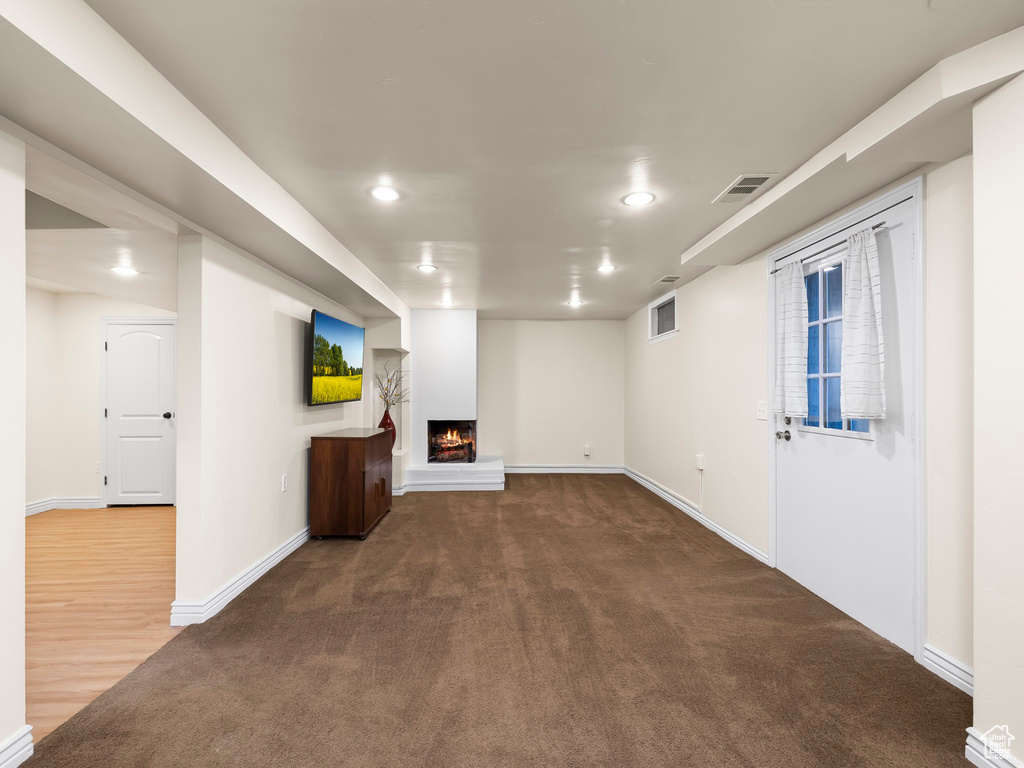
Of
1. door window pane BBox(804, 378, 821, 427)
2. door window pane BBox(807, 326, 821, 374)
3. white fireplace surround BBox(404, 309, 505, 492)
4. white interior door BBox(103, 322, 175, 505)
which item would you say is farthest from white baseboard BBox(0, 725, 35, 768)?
white fireplace surround BBox(404, 309, 505, 492)

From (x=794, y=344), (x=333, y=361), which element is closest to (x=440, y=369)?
(x=333, y=361)

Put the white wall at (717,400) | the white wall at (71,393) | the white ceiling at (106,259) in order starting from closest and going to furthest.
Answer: the white ceiling at (106,259) < the white wall at (717,400) < the white wall at (71,393)

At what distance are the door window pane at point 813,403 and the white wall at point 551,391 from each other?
181 inches

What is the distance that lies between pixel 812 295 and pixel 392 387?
193 inches

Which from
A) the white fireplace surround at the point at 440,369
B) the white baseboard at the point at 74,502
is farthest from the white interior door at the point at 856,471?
the white baseboard at the point at 74,502

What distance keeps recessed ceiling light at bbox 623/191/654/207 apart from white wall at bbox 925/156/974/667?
1.26 metres

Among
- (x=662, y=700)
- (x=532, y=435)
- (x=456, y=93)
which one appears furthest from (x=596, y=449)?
(x=456, y=93)

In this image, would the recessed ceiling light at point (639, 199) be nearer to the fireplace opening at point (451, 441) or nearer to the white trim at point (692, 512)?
the white trim at point (692, 512)

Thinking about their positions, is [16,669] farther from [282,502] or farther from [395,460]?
[395,460]

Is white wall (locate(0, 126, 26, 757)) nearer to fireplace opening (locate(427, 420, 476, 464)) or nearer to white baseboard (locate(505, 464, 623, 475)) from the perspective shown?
fireplace opening (locate(427, 420, 476, 464))

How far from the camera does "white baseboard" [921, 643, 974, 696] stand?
2.04m

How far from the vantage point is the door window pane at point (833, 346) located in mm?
2846

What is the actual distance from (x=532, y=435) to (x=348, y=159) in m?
5.71

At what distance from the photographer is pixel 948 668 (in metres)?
2.11
